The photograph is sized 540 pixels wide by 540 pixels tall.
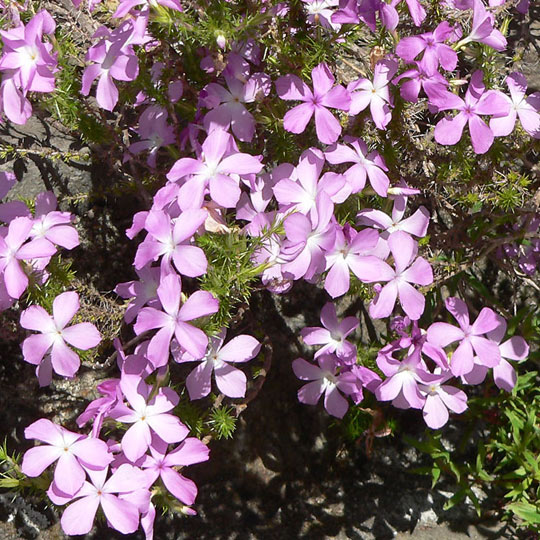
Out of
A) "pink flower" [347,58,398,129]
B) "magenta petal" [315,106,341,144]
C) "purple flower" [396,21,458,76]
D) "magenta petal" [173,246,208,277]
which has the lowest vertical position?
"magenta petal" [173,246,208,277]

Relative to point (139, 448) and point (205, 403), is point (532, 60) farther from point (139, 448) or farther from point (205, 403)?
point (139, 448)

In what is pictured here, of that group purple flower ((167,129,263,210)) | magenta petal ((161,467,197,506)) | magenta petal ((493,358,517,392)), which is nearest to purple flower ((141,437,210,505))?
magenta petal ((161,467,197,506))

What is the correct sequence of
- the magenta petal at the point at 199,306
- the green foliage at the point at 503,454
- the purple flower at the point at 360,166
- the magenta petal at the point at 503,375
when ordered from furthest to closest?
the green foliage at the point at 503,454, the magenta petal at the point at 503,375, the purple flower at the point at 360,166, the magenta petal at the point at 199,306

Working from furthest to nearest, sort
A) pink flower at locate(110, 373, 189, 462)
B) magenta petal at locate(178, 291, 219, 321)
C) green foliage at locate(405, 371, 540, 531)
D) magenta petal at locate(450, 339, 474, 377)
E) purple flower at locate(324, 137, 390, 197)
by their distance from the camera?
1. green foliage at locate(405, 371, 540, 531)
2. magenta petal at locate(450, 339, 474, 377)
3. purple flower at locate(324, 137, 390, 197)
4. pink flower at locate(110, 373, 189, 462)
5. magenta petal at locate(178, 291, 219, 321)

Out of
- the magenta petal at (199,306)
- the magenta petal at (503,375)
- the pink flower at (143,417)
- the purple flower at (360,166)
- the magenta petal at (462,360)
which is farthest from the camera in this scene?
the magenta petal at (503,375)

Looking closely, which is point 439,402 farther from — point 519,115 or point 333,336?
point 519,115

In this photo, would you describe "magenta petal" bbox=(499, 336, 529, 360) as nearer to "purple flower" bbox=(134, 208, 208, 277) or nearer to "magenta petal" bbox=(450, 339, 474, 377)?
"magenta petal" bbox=(450, 339, 474, 377)

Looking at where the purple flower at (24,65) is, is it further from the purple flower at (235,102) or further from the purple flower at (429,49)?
the purple flower at (429,49)

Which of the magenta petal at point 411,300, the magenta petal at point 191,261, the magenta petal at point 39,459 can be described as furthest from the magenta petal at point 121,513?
the magenta petal at point 411,300

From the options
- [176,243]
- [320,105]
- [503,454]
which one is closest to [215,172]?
[176,243]
